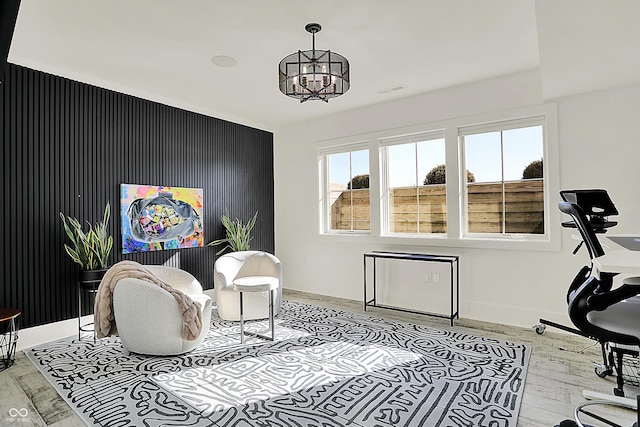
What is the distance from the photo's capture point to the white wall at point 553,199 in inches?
134

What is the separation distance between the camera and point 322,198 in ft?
18.3

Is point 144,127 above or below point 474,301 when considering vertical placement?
above

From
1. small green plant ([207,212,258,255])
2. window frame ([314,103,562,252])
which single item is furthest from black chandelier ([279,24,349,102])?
small green plant ([207,212,258,255])

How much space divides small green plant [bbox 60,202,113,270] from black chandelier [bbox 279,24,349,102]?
7.66 ft

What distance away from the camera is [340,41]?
122 inches

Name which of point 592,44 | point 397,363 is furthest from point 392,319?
point 592,44

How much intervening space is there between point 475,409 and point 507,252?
2.19 m

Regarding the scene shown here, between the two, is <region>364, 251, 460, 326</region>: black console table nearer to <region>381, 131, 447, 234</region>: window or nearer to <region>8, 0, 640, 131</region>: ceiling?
<region>381, 131, 447, 234</region>: window

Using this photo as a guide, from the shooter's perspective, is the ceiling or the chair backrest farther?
the ceiling

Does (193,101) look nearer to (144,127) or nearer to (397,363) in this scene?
(144,127)

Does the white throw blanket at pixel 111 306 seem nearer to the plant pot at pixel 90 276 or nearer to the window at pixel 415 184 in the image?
the plant pot at pixel 90 276

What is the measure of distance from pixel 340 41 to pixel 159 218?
→ 2.80m

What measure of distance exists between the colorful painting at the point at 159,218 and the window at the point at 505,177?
3321mm

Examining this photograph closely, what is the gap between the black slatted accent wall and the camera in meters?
3.30
